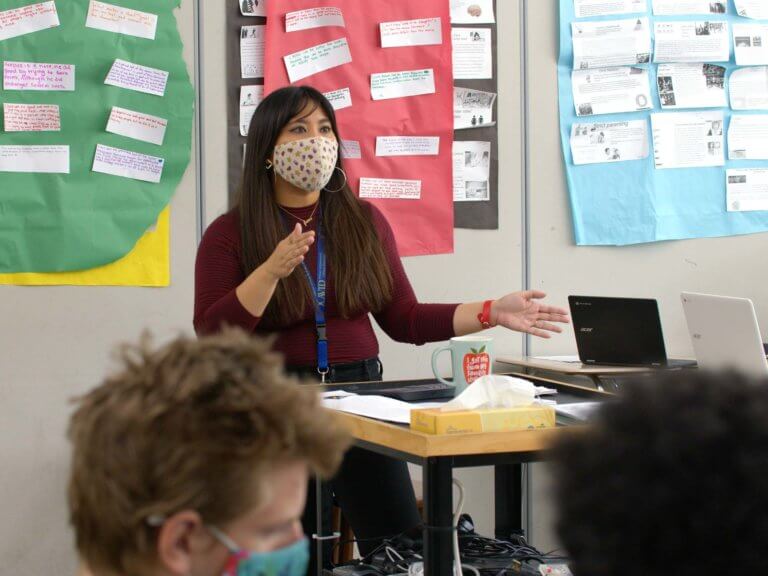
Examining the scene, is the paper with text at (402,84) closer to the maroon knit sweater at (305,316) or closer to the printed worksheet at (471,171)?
the printed worksheet at (471,171)

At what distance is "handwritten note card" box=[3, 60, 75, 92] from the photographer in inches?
113

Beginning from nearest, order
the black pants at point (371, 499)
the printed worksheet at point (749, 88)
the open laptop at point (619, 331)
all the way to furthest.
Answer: the black pants at point (371, 499), the open laptop at point (619, 331), the printed worksheet at point (749, 88)

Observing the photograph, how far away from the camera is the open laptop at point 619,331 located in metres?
2.60

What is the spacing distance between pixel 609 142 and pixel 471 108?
0.47 meters

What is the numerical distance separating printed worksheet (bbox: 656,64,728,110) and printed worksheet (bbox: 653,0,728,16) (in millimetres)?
171

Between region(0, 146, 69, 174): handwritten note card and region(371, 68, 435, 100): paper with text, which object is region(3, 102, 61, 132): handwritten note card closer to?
region(0, 146, 69, 174): handwritten note card

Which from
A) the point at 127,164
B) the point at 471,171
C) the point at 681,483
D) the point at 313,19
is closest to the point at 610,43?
the point at 471,171

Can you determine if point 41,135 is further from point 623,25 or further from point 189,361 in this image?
point 189,361

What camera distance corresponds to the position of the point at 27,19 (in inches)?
113

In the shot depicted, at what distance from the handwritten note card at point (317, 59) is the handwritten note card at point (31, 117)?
679mm

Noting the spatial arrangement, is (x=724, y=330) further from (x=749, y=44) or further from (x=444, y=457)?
(x=749, y=44)

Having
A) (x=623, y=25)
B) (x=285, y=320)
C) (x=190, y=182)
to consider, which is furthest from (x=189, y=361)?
(x=623, y=25)

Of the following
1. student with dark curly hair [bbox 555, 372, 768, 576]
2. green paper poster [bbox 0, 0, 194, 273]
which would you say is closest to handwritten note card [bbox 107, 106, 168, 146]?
green paper poster [bbox 0, 0, 194, 273]

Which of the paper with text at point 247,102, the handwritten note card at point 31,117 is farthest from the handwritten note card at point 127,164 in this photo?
the paper with text at point 247,102
